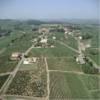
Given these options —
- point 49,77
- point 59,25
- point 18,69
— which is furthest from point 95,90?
point 59,25

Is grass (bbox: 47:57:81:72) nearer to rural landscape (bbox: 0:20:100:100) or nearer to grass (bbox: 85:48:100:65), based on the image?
rural landscape (bbox: 0:20:100:100)

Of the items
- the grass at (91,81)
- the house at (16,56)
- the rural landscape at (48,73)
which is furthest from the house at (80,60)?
the house at (16,56)

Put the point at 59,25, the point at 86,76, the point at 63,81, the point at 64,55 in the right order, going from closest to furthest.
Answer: the point at 63,81, the point at 86,76, the point at 64,55, the point at 59,25

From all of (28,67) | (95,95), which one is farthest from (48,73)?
(95,95)

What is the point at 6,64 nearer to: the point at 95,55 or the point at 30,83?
the point at 30,83

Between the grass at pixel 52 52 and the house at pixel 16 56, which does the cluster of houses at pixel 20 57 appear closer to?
the house at pixel 16 56

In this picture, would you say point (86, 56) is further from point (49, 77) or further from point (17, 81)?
point (17, 81)

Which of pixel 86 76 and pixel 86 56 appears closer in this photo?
pixel 86 76
